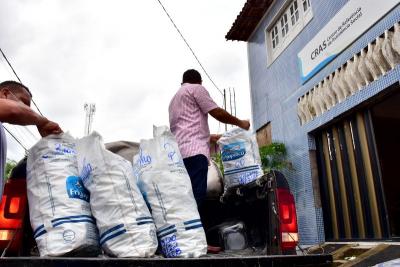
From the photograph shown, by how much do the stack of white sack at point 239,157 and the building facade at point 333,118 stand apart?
10.9ft

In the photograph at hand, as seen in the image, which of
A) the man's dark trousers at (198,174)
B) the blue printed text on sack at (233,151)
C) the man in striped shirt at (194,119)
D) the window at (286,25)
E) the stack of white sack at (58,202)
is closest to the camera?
the stack of white sack at (58,202)

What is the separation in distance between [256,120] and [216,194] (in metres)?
7.18

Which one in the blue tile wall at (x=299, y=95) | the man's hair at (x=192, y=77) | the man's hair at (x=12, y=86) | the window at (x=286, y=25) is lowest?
the man's hair at (x=12, y=86)

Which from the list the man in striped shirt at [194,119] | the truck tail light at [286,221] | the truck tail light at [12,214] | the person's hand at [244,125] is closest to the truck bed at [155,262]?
the truck tail light at [286,221]

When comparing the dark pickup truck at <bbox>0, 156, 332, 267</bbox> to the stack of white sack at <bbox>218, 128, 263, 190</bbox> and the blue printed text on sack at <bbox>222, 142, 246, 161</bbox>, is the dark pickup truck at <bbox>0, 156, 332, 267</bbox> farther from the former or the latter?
the blue printed text on sack at <bbox>222, 142, 246, 161</bbox>

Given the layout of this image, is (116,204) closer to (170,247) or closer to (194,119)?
(170,247)

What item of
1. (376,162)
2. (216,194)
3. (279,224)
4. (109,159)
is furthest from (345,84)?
(109,159)

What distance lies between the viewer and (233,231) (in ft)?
8.34

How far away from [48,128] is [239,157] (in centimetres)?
142

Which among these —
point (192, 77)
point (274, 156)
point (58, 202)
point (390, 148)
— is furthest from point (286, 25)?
point (58, 202)

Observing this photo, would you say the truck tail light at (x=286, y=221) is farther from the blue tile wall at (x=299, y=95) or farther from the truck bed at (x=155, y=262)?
the blue tile wall at (x=299, y=95)

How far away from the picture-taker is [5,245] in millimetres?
1942

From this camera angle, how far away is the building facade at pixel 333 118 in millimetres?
5664

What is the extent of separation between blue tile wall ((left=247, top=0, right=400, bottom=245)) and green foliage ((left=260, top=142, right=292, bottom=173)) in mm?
138
